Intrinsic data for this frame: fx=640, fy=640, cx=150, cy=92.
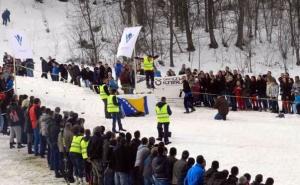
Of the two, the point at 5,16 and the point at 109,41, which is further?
the point at 109,41

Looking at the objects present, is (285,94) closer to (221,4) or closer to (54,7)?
(221,4)

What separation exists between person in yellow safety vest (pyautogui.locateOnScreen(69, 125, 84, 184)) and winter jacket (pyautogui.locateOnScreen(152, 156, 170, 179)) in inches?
143

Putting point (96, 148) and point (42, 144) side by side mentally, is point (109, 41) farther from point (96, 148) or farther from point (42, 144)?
point (96, 148)

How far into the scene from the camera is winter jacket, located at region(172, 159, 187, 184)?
A: 575 inches

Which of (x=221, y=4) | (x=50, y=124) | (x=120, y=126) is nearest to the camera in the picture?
(x=50, y=124)

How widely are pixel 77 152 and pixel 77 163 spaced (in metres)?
0.38

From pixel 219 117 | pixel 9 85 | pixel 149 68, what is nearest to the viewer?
pixel 219 117

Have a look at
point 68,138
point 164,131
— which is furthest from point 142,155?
point 164,131

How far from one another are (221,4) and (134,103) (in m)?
29.8

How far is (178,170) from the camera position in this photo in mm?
14664

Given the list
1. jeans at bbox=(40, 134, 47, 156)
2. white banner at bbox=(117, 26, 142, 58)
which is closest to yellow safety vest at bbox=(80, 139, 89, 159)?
jeans at bbox=(40, 134, 47, 156)

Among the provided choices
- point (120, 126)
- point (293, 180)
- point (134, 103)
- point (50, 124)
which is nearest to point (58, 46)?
point (134, 103)

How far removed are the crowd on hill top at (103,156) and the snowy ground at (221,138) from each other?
85 cm

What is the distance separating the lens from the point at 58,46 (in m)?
51.0
